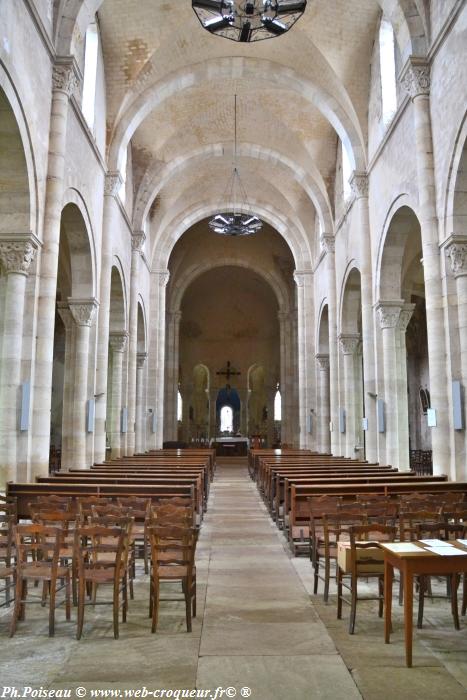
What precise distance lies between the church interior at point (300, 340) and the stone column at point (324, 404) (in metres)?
0.15

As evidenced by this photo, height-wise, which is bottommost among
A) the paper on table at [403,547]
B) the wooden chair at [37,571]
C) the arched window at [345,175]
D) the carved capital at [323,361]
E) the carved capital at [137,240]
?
the wooden chair at [37,571]

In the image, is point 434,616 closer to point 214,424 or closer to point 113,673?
point 113,673

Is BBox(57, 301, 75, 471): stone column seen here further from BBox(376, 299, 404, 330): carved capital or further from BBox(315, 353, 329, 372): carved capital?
BBox(315, 353, 329, 372): carved capital

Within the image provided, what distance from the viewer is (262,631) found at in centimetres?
566

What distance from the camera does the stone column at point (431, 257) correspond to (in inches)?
502

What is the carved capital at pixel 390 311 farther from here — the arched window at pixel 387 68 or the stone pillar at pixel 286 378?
the stone pillar at pixel 286 378

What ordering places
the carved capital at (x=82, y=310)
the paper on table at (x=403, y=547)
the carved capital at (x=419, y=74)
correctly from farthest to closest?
the carved capital at (x=82, y=310) < the carved capital at (x=419, y=74) < the paper on table at (x=403, y=547)

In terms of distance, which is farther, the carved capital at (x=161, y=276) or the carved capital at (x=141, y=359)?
the carved capital at (x=161, y=276)

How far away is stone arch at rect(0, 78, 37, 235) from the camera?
11359 mm

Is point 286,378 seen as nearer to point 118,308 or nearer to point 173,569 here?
point 118,308

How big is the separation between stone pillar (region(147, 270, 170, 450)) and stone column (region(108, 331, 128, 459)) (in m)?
6.21

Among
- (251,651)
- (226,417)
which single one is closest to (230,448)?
(226,417)

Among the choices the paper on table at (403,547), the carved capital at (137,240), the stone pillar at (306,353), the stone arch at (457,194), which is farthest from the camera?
the stone pillar at (306,353)

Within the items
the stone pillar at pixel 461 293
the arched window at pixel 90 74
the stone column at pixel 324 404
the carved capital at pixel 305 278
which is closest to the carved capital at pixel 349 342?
the stone column at pixel 324 404
